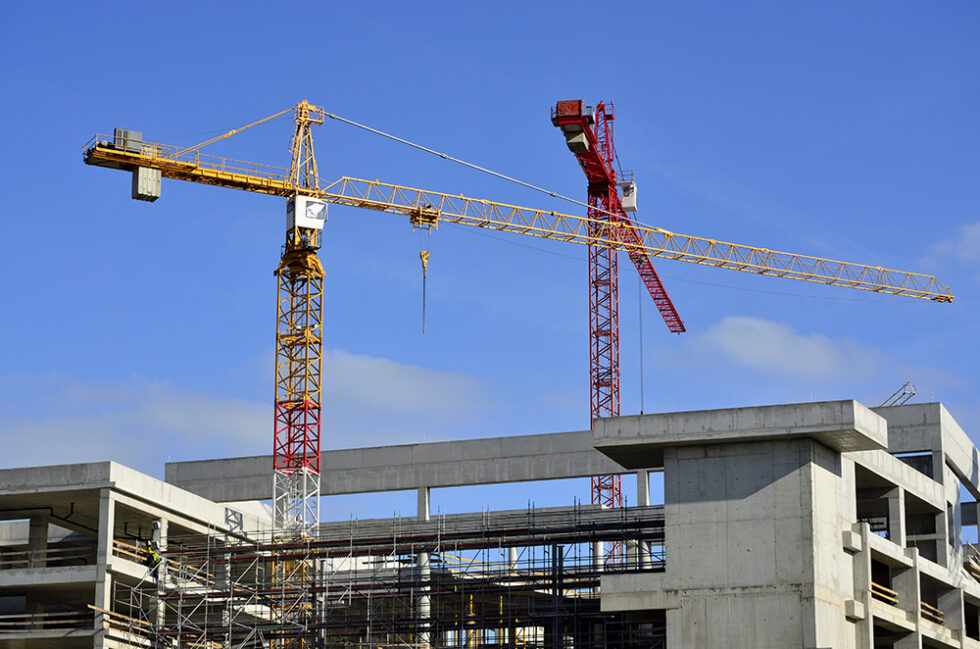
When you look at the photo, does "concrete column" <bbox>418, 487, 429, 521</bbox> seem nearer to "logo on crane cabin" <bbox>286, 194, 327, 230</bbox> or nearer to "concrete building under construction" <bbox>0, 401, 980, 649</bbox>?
"concrete building under construction" <bbox>0, 401, 980, 649</bbox>

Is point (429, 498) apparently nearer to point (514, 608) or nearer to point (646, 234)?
point (514, 608)

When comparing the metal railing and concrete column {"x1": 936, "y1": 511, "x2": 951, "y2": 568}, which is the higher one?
concrete column {"x1": 936, "y1": 511, "x2": 951, "y2": 568}

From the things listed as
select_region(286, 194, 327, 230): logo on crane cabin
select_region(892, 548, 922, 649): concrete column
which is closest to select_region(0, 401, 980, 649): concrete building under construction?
select_region(892, 548, 922, 649): concrete column

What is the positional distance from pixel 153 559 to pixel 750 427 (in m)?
22.7

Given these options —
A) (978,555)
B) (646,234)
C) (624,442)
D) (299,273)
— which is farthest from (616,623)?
(646,234)

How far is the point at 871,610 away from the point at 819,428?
689 centimetres

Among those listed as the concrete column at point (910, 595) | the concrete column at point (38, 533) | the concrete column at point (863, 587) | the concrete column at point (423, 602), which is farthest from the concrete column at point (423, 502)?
the concrete column at point (863, 587)

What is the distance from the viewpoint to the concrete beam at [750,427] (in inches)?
1943

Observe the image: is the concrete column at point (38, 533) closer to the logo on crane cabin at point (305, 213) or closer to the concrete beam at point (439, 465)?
the concrete beam at point (439, 465)

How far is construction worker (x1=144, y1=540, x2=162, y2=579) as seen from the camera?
191 feet

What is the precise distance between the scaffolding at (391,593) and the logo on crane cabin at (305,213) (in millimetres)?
17938

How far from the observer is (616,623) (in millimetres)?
52250

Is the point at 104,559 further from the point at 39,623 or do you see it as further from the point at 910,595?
the point at 910,595

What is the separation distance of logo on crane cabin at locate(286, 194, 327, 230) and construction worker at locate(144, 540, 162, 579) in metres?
21.8
